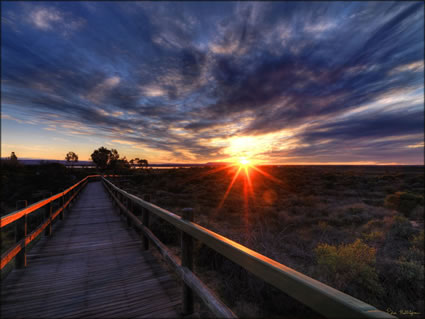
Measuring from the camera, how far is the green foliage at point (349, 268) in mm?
4684

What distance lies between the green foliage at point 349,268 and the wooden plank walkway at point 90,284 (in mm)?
4106

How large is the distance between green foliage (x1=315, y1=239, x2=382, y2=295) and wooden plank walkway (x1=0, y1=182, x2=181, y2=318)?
4106 mm

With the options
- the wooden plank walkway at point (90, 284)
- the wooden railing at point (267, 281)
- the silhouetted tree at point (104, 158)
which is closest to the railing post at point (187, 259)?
the wooden railing at point (267, 281)

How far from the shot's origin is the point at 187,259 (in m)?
2.50

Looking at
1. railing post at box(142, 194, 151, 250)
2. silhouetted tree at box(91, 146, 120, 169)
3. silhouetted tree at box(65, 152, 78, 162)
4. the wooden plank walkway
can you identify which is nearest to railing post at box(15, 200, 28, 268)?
the wooden plank walkway

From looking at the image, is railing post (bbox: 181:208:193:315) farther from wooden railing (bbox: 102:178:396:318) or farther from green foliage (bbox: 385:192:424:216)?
green foliage (bbox: 385:192:424:216)

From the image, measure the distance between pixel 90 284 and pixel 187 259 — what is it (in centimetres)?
185

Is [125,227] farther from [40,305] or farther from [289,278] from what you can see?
[289,278]

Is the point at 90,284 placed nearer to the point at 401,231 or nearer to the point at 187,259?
the point at 187,259

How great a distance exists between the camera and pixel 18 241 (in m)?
3.67

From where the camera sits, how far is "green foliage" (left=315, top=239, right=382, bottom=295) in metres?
4.68

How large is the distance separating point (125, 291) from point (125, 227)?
12.9 ft

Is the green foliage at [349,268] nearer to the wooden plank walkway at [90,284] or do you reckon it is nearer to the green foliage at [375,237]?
the green foliage at [375,237]

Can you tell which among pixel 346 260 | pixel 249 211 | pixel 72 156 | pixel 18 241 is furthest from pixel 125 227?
pixel 72 156
